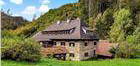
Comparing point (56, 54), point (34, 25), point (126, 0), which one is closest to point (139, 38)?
point (56, 54)

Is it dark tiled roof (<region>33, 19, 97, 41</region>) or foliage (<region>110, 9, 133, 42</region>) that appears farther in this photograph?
foliage (<region>110, 9, 133, 42</region>)

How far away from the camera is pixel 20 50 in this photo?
70.7ft

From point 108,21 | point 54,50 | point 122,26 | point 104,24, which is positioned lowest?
point 54,50

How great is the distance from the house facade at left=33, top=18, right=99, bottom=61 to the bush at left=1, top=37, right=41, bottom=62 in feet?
62.7

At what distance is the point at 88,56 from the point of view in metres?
45.8

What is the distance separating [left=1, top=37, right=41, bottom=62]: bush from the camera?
21.5 meters

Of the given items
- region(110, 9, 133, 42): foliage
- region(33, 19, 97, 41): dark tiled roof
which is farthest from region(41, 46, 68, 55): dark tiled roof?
region(110, 9, 133, 42): foliage

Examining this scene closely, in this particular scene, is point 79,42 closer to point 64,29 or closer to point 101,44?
point 64,29

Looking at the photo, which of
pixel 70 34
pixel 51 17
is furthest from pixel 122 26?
pixel 51 17

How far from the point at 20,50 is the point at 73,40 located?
23453mm

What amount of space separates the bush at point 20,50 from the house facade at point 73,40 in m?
19.1

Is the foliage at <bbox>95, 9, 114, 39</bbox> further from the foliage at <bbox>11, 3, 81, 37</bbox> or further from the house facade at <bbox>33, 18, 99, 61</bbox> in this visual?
the house facade at <bbox>33, 18, 99, 61</bbox>

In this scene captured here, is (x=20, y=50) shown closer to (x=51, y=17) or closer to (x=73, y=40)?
(x=73, y=40)

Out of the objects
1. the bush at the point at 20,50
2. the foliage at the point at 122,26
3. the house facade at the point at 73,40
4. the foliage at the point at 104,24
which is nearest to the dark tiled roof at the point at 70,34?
the house facade at the point at 73,40
